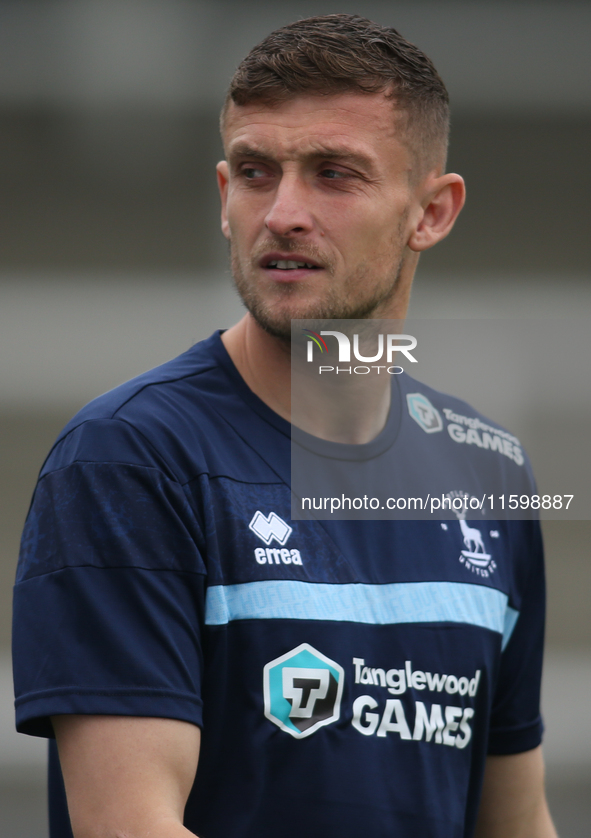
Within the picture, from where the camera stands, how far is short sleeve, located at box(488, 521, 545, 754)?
5.74ft

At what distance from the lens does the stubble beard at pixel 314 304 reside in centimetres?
149

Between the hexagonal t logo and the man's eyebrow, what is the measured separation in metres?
0.79

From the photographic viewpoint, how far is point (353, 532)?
1.47 m

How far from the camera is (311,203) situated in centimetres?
151

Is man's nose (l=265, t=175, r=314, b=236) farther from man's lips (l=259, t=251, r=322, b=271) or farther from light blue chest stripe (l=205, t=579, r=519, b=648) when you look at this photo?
light blue chest stripe (l=205, t=579, r=519, b=648)

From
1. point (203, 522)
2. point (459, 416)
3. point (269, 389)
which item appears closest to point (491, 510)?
point (459, 416)

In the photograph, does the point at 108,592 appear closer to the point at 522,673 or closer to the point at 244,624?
the point at 244,624

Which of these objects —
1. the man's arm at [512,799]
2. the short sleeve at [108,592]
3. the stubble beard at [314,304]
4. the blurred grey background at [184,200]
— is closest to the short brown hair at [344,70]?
the stubble beard at [314,304]

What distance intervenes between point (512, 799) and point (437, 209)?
3.78 feet

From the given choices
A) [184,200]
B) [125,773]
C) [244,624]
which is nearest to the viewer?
[125,773]

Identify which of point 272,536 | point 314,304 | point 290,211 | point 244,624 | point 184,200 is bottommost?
point 244,624

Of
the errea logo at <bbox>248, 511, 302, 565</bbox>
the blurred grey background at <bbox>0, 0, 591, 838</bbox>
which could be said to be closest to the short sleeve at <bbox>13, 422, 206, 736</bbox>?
the errea logo at <bbox>248, 511, 302, 565</bbox>

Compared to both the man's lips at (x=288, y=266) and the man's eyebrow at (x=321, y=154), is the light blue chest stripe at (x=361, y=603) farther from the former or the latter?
the man's eyebrow at (x=321, y=154)

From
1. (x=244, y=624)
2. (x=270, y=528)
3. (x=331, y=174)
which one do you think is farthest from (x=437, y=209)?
(x=244, y=624)
